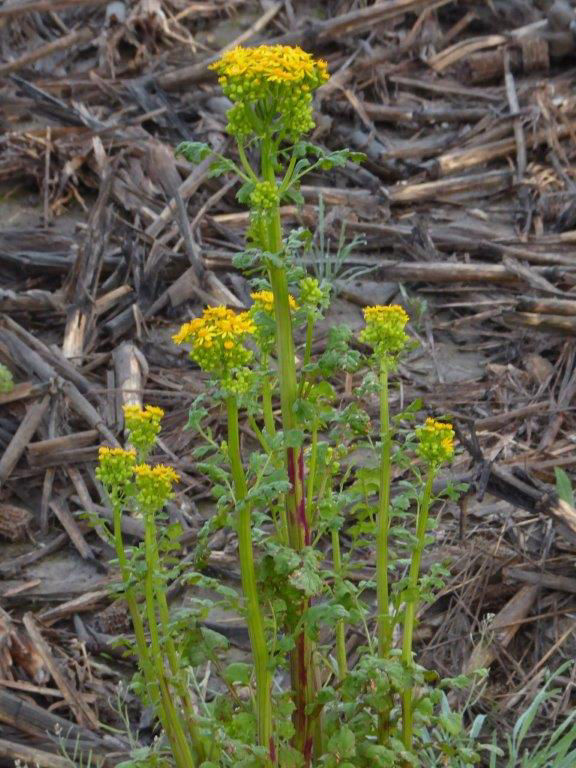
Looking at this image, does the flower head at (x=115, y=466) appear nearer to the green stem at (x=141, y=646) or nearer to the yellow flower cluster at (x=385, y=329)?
the green stem at (x=141, y=646)

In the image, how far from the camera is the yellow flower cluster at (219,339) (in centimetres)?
247

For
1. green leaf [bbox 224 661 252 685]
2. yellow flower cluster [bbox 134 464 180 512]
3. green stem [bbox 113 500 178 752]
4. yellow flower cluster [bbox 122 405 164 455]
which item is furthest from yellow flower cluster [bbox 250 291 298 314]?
green leaf [bbox 224 661 252 685]

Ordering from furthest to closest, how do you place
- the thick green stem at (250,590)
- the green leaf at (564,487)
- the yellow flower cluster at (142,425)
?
the green leaf at (564,487), the yellow flower cluster at (142,425), the thick green stem at (250,590)

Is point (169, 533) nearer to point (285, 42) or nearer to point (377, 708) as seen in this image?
point (377, 708)

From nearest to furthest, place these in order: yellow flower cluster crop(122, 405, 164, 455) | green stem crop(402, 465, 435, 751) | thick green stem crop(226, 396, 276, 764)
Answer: thick green stem crop(226, 396, 276, 764) < yellow flower cluster crop(122, 405, 164, 455) < green stem crop(402, 465, 435, 751)

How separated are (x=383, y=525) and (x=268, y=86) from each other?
1118 millimetres

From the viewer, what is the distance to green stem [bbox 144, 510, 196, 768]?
9.23ft

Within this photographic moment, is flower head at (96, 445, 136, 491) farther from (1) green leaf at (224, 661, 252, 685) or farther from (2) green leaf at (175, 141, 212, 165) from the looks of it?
(2) green leaf at (175, 141, 212, 165)

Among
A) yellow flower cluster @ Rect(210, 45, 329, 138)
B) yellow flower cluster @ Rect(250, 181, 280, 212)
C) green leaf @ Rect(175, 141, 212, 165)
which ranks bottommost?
yellow flower cluster @ Rect(250, 181, 280, 212)

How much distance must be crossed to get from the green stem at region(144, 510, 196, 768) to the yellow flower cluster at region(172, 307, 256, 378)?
467mm

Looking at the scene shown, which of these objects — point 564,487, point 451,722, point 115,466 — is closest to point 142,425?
point 115,466

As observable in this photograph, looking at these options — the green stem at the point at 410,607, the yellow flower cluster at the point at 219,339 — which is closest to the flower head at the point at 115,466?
the yellow flower cluster at the point at 219,339

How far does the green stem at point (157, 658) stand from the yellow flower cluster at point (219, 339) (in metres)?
0.47

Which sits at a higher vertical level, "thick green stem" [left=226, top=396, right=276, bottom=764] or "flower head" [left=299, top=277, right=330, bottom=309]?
"flower head" [left=299, top=277, right=330, bottom=309]
